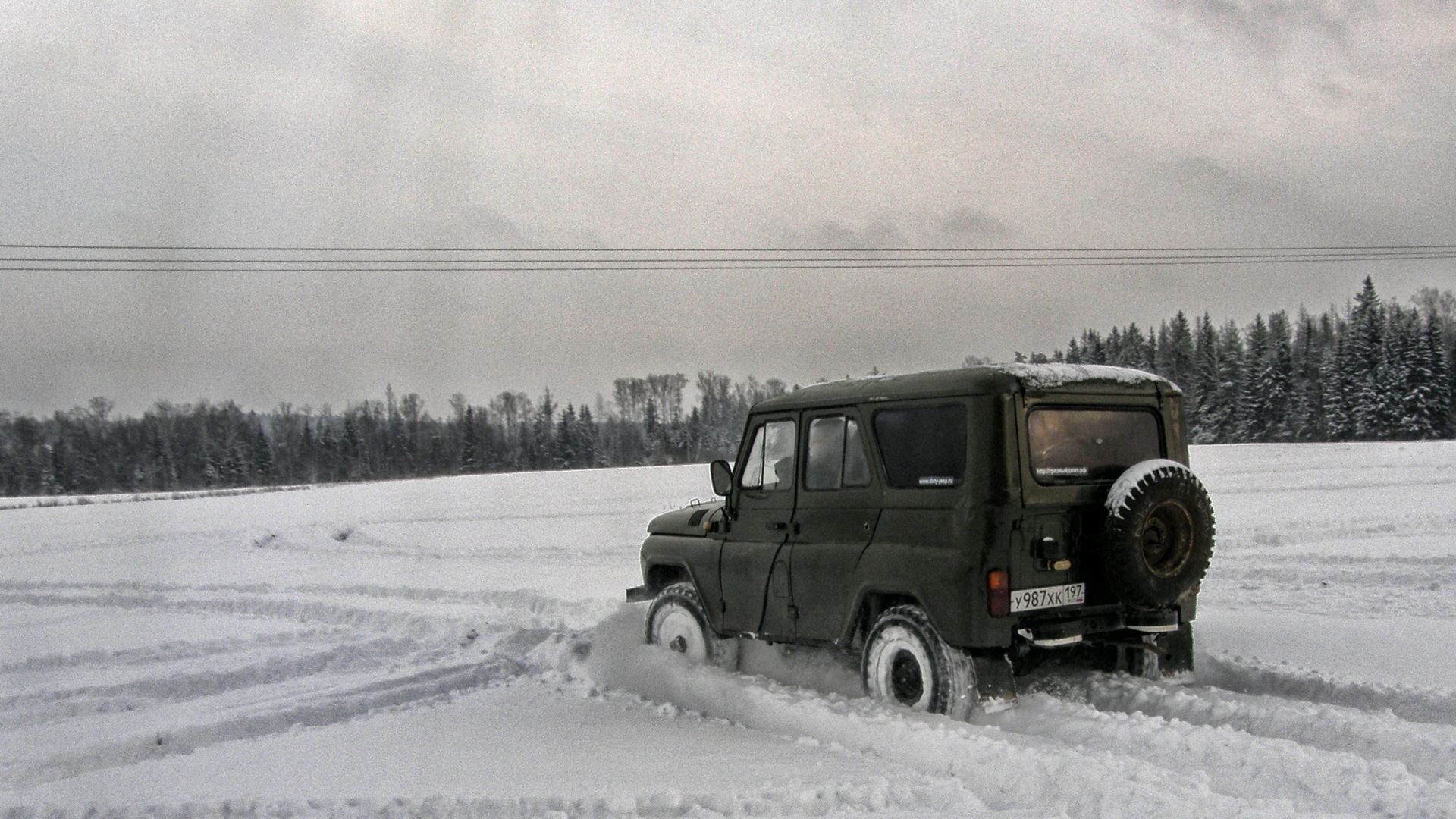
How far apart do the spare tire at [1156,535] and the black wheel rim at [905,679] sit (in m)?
1.32

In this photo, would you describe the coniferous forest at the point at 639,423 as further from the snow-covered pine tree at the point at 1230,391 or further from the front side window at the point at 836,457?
the front side window at the point at 836,457

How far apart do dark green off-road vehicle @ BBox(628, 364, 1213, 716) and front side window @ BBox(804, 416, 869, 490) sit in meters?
0.01

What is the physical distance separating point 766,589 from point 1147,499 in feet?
9.10

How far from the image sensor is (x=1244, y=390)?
68750 mm

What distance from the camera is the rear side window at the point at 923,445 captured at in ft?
21.1

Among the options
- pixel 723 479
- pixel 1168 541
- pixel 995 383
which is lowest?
pixel 1168 541

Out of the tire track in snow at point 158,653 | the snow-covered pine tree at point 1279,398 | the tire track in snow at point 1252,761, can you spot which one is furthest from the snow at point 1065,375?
the snow-covered pine tree at point 1279,398

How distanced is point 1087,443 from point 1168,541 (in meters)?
0.78

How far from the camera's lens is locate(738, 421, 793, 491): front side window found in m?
7.72

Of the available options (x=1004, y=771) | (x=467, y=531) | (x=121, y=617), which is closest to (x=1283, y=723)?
(x=1004, y=771)

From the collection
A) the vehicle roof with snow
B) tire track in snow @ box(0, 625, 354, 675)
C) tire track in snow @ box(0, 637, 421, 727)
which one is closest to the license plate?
the vehicle roof with snow

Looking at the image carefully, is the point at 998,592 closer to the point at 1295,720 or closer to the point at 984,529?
the point at 984,529

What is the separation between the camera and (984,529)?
6.13 meters

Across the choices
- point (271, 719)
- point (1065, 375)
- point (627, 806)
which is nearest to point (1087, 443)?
point (1065, 375)
